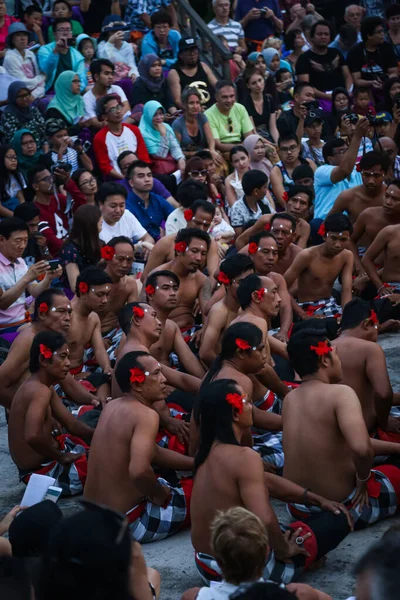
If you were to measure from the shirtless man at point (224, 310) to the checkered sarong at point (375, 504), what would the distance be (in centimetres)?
192

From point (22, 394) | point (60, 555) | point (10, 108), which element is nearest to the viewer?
point (60, 555)

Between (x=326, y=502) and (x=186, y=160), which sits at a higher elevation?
(x=326, y=502)

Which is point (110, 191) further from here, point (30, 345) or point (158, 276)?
point (30, 345)

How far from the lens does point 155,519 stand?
191 inches

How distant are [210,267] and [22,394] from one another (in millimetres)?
2944

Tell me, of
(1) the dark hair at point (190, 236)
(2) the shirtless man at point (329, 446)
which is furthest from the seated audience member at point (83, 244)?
(2) the shirtless man at point (329, 446)

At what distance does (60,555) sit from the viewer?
95.1 inches

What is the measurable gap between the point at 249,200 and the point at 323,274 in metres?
1.72

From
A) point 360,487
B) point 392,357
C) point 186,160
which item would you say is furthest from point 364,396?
point 186,160

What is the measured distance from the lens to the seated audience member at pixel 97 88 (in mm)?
10188

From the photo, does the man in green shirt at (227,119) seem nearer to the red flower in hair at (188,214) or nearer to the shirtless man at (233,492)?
the red flower in hair at (188,214)

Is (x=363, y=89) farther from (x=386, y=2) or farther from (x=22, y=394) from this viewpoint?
(x=22, y=394)

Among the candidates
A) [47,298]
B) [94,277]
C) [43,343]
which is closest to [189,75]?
[94,277]

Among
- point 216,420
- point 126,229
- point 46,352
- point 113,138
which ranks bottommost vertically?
point 126,229
